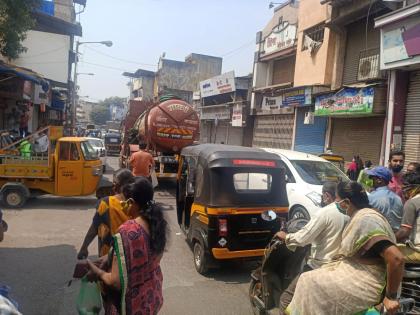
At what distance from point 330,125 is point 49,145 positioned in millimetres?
10678

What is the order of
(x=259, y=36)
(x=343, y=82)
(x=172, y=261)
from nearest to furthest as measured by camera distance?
(x=172, y=261) → (x=343, y=82) → (x=259, y=36)

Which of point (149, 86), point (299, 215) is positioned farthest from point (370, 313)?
point (149, 86)

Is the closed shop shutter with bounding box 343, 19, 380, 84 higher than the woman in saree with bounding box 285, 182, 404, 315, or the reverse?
the closed shop shutter with bounding box 343, 19, 380, 84

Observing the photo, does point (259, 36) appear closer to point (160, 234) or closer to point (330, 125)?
point (330, 125)

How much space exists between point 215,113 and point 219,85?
2147 mm

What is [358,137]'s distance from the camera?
14.7 meters

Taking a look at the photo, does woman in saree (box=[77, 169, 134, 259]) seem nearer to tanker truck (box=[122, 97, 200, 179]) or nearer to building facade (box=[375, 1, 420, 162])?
tanker truck (box=[122, 97, 200, 179])

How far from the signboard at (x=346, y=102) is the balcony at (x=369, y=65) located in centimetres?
71

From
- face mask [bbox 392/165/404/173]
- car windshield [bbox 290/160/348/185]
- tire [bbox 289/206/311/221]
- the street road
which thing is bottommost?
the street road

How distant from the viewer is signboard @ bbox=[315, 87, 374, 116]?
13.3 metres

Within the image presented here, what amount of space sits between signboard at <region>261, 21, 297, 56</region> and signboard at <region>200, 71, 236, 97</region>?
396 cm

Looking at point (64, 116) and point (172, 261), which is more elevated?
point (64, 116)

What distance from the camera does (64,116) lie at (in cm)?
2928

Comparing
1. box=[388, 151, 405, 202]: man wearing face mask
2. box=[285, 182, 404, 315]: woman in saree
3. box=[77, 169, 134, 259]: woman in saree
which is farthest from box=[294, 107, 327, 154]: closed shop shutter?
box=[285, 182, 404, 315]: woman in saree
